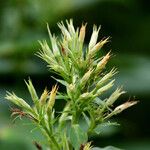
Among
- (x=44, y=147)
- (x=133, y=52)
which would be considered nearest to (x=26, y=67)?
(x=133, y=52)

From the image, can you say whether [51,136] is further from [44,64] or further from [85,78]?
[44,64]

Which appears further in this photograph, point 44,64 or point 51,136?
point 44,64

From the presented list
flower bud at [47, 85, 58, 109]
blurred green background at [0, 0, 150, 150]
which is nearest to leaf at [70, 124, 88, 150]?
flower bud at [47, 85, 58, 109]

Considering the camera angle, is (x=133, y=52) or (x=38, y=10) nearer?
(x=38, y=10)

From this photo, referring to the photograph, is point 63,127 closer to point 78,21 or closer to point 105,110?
point 105,110

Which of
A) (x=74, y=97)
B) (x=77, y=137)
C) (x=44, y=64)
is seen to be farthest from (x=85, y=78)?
(x=44, y=64)

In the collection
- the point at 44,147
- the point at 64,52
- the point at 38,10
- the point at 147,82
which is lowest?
the point at 44,147

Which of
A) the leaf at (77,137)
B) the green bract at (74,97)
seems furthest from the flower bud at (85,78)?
the leaf at (77,137)

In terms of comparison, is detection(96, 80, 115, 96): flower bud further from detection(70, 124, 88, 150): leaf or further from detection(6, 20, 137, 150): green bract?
detection(70, 124, 88, 150): leaf
